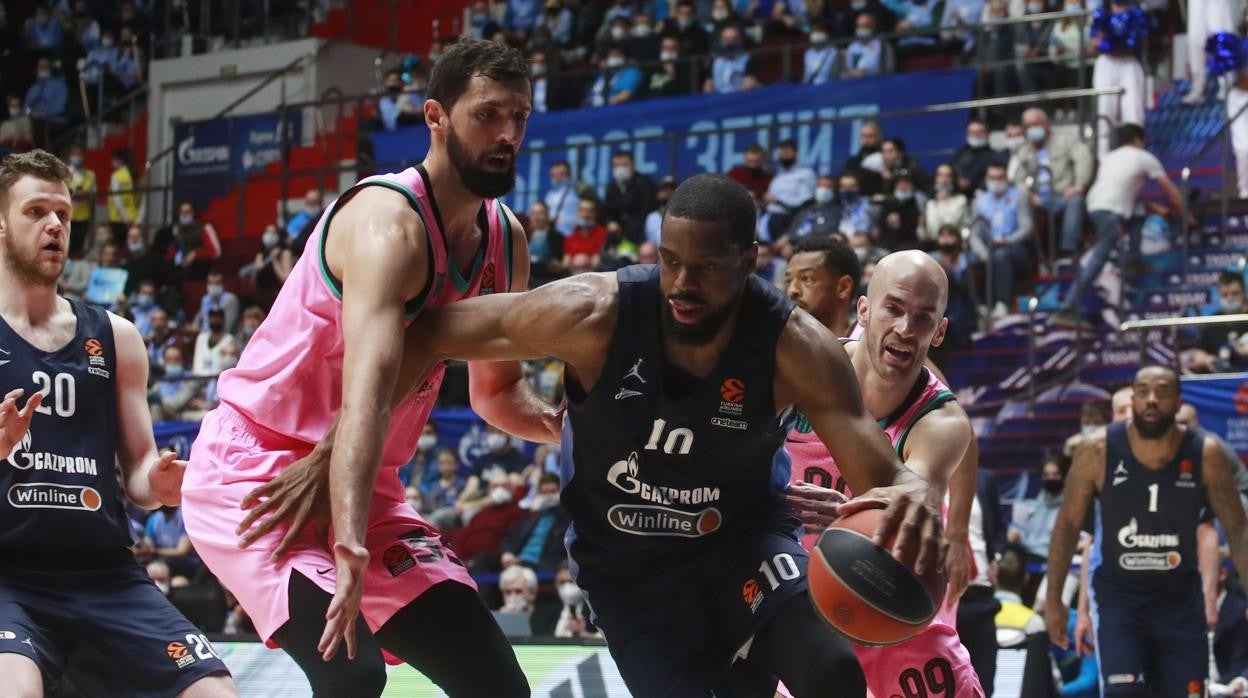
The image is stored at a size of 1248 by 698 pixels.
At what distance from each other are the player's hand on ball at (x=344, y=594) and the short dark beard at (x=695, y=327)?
976 mm

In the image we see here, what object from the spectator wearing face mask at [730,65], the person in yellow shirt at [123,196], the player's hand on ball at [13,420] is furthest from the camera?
the person in yellow shirt at [123,196]

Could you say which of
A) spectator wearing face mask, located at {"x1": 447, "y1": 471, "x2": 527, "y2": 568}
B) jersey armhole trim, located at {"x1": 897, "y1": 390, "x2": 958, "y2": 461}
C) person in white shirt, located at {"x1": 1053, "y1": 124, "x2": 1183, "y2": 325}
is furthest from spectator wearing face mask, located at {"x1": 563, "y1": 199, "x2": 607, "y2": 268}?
jersey armhole trim, located at {"x1": 897, "y1": 390, "x2": 958, "y2": 461}

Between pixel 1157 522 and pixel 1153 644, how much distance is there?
0.64 m

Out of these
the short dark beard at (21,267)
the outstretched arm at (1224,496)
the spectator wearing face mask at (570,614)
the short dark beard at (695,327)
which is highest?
the short dark beard at (695,327)

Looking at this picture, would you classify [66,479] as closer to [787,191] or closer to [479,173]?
[479,173]

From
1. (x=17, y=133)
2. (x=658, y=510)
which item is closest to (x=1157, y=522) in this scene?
(x=658, y=510)

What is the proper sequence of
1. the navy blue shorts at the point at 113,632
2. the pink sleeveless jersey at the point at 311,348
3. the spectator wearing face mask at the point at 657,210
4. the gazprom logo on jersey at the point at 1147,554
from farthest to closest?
1. the spectator wearing face mask at the point at 657,210
2. the gazprom logo on jersey at the point at 1147,554
3. the navy blue shorts at the point at 113,632
4. the pink sleeveless jersey at the point at 311,348

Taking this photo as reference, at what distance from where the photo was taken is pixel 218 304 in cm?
1789

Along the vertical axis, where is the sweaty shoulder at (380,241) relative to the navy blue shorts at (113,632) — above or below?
above

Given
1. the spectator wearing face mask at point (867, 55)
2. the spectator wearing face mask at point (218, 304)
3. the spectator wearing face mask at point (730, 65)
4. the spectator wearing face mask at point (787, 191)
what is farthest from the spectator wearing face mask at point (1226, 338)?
the spectator wearing face mask at point (218, 304)

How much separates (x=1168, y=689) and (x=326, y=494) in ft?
18.5

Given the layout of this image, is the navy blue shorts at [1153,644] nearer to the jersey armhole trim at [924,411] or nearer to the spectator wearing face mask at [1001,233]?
the jersey armhole trim at [924,411]

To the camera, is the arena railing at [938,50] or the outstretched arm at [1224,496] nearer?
the outstretched arm at [1224,496]

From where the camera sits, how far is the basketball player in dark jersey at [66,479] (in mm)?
5102
